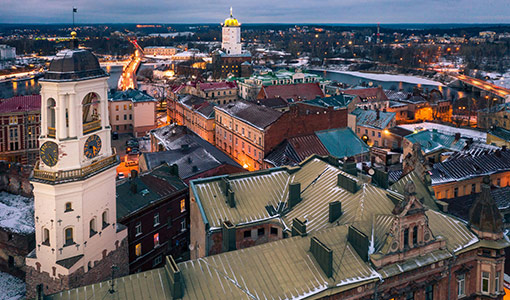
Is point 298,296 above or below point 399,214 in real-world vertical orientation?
below

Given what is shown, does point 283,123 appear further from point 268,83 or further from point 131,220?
point 268,83

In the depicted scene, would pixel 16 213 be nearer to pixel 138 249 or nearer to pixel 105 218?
pixel 138 249

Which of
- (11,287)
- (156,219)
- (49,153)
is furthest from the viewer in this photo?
(156,219)

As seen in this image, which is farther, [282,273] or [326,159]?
[326,159]

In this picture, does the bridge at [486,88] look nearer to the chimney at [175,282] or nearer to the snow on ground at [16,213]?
the snow on ground at [16,213]

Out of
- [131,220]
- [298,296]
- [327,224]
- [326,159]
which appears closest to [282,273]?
[298,296]

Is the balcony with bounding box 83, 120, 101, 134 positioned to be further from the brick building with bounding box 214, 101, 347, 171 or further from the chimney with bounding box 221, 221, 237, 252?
the brick building with bounding box 214, 101, 347, 171

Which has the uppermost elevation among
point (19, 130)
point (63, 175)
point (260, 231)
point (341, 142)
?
point (63, 175)

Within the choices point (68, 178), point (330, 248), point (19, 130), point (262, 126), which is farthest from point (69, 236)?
point (19, 130)
